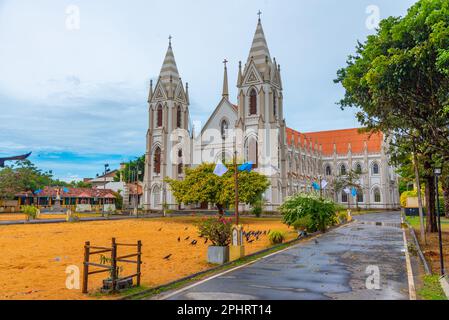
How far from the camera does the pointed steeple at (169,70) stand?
211ft

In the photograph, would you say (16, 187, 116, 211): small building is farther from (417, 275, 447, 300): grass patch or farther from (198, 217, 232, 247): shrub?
(417, 275, 447, 300): grass patch

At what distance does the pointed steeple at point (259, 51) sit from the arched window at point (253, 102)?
144 inches

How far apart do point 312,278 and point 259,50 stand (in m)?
50.0

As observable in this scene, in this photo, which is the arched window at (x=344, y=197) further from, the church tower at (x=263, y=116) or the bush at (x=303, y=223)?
the bush at (x=303, y=223)

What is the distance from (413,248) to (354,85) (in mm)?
7993

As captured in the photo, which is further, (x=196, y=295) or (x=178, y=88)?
(x=178, y=88)

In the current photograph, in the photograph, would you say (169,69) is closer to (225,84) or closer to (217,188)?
(225,84)

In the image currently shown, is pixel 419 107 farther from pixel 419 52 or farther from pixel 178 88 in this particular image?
pixel 178 88

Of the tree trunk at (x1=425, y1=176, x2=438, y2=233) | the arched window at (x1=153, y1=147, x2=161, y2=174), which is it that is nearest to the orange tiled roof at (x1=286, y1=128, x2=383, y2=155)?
the arched window at (x1=153, y1=147, x2=161, y2=174)

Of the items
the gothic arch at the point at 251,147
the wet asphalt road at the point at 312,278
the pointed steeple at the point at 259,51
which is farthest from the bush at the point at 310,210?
the pointed steeple at the point at 259,51

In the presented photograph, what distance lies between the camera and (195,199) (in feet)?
116

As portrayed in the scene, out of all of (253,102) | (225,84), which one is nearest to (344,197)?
(253,102)

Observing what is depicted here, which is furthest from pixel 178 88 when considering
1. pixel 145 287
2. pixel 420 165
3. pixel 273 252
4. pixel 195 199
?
pixel 145 287
